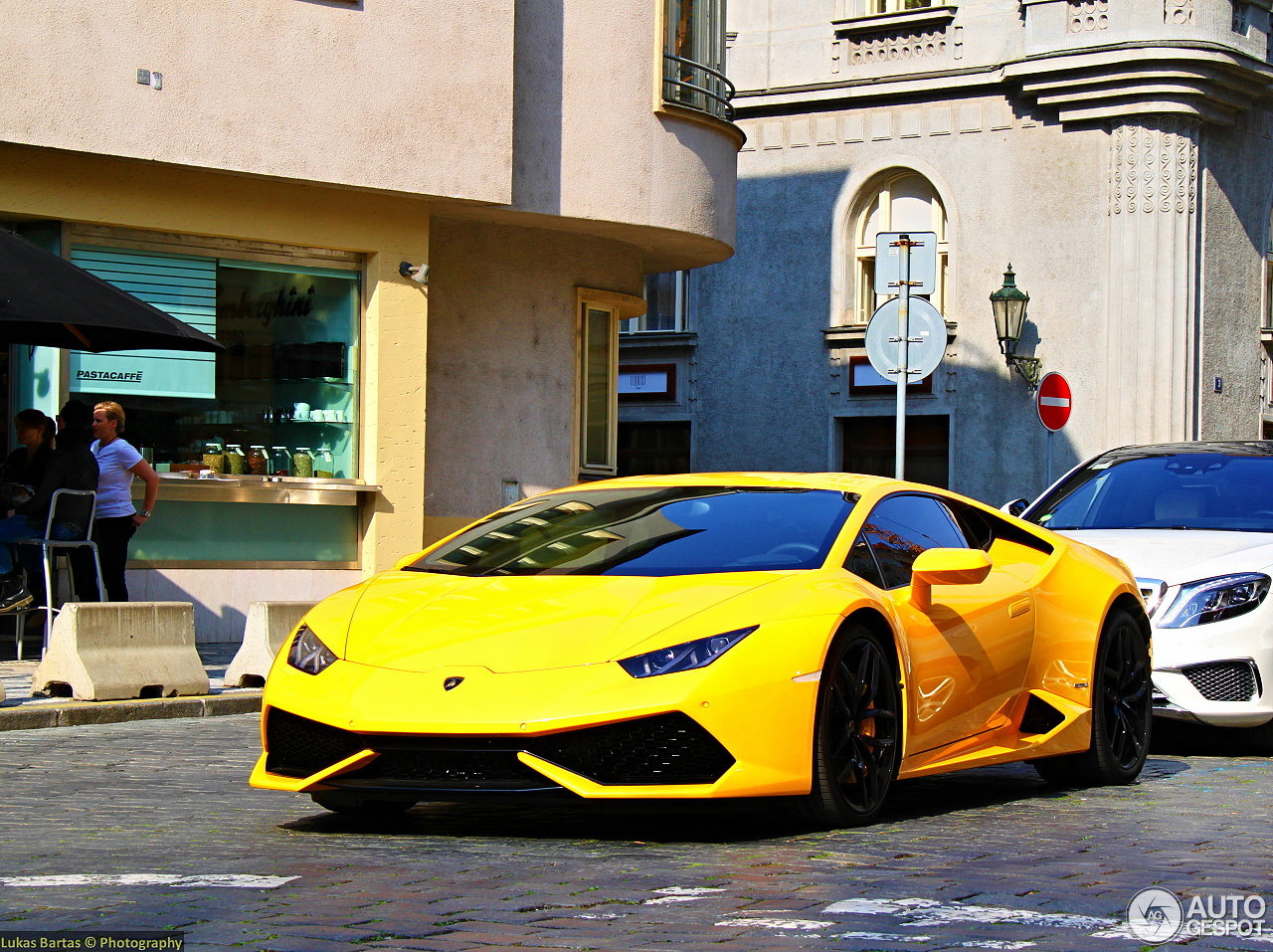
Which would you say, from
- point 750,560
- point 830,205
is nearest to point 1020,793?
point 750,560

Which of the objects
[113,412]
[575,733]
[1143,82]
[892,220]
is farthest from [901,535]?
[892,220]

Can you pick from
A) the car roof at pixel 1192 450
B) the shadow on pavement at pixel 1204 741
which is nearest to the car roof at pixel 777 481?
the shadow on pavement at pixel 1204 741

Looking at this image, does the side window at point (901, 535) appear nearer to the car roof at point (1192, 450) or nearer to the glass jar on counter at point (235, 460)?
the car roof at point (1192, 450)

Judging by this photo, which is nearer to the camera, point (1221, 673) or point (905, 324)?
point (1221, 673)

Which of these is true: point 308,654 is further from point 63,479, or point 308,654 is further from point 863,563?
point 63,479

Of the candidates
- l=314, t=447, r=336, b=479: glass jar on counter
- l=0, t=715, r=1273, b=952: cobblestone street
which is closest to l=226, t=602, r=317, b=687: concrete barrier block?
l=0, t=715, r=1273, b=952: cobblestone street

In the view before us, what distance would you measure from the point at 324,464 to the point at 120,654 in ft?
18.4

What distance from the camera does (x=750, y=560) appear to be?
6.77 m

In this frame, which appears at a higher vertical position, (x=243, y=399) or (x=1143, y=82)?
(x=1143, y=82)

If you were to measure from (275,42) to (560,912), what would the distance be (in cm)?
1182

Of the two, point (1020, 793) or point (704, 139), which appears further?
point (704, 139)

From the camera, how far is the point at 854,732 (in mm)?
6387

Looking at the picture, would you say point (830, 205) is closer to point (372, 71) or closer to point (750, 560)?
point (372, 71)

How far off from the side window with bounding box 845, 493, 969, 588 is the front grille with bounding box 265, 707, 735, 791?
3.95 feet
